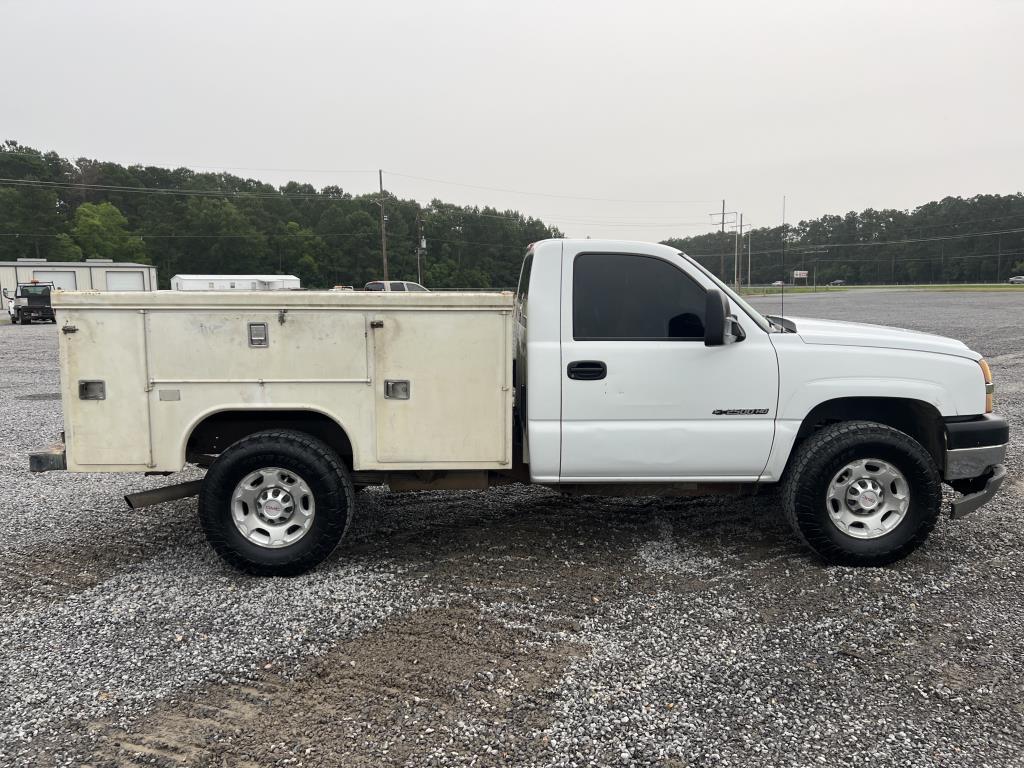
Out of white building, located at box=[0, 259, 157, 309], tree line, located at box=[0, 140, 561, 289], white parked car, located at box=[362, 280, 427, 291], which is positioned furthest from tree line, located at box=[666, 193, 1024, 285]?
white building, located at box=[0, 259, 157, 309]

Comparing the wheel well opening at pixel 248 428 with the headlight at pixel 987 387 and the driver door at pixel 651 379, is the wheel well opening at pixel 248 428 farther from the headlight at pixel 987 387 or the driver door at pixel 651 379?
the headlight at pixel 987 387

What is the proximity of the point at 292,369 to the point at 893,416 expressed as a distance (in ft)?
13.2

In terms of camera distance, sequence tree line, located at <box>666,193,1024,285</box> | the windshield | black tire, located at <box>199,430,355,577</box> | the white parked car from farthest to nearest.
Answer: tree line, located at <box>666,193,1024,285</box>
the white parked car
the windshield
black tire, located at <box>199,430,355,577</box>

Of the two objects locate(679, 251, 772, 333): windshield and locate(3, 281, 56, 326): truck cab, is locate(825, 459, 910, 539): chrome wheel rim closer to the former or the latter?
locate(679, 251, 772, 333): windshield

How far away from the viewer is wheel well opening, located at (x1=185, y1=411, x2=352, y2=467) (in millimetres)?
4598

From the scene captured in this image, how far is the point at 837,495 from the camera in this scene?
14.9ft

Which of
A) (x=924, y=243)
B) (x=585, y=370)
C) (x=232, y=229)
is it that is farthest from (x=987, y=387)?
(x=924, y=243)

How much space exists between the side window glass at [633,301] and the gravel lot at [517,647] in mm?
1536

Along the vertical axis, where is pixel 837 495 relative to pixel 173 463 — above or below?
below

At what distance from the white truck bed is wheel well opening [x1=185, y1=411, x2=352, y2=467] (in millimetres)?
235

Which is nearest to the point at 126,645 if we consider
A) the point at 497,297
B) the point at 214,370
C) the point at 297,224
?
the point at 214,370

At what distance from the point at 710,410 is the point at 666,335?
547 mm

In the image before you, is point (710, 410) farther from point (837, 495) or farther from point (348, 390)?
point (348, 390)

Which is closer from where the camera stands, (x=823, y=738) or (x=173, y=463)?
(x=823, y=738)
